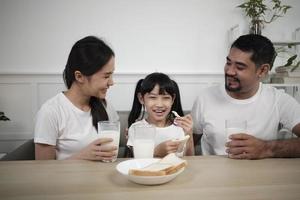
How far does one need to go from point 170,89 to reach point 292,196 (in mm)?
1034

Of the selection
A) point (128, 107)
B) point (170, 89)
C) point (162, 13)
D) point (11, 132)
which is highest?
point (162, 13)

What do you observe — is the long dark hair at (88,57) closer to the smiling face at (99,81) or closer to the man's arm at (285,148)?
the smiling face at (99,81)

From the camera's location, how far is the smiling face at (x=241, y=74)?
1.70 metres

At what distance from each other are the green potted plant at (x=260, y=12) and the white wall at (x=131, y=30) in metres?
0.11

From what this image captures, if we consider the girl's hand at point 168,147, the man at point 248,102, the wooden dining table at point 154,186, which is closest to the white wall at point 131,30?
the man at point 248,102

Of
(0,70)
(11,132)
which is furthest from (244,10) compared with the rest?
(11,132)

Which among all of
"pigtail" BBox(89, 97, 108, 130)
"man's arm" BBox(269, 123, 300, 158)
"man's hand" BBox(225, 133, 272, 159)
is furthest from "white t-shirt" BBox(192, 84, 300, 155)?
"pigtail" BBox(89, 97, 108, 130)

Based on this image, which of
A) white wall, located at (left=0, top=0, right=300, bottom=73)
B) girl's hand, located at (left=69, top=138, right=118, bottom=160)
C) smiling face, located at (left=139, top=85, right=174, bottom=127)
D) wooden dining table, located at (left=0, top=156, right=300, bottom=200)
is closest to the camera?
wooden dining table, located at (left=0, top=156, right=300, bottom=200)

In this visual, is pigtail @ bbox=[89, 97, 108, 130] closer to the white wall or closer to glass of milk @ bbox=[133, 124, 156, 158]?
glass of milk @ bbox=[133, 124, 156, 158]

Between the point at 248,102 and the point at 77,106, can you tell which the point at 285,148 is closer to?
the point at 248,102

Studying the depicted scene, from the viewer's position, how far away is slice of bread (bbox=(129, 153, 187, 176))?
0.86 metres

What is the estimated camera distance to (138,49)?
3.34m

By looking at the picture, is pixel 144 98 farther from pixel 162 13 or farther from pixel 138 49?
pixel 162 13

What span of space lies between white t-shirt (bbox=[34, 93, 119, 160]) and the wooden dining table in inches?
12.1
